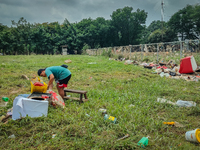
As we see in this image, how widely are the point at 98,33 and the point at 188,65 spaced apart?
30.8m

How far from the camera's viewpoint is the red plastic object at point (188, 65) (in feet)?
21.6

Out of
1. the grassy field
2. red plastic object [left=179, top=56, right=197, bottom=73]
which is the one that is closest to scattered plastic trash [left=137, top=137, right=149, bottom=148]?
the grassy field

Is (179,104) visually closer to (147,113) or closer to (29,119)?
(147,113)

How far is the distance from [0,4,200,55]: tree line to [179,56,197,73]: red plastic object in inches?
963

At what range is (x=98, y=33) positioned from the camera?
117 ft

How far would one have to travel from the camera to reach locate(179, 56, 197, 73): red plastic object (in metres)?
6.58

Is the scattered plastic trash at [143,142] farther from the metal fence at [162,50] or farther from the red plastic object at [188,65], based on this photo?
the metal fence at [162,50]

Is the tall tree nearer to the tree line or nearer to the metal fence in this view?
the tree line

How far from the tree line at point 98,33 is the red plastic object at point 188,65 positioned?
2446cm

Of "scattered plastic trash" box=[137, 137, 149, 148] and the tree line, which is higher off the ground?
the tree line

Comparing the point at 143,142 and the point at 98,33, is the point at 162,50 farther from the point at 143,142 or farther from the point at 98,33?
the point at 98,33

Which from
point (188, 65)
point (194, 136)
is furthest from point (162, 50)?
point (194, 136)

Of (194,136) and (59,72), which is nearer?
(194,136)

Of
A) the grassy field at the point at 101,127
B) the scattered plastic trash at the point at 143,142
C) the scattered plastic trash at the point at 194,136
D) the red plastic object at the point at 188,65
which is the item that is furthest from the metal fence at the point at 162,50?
the scattered plastic trash at the point at 143,142
